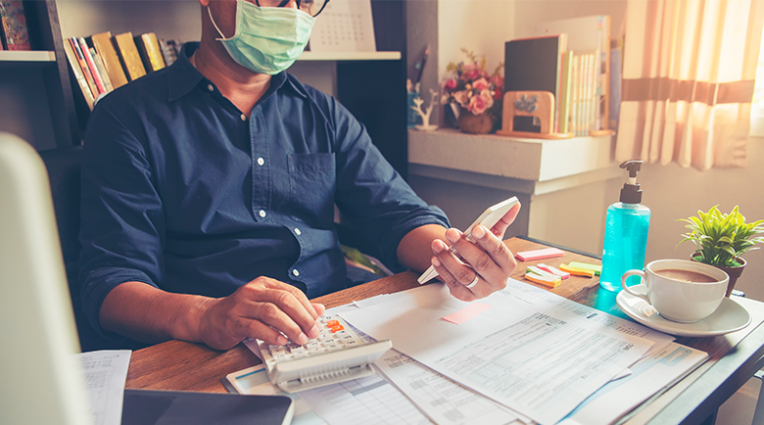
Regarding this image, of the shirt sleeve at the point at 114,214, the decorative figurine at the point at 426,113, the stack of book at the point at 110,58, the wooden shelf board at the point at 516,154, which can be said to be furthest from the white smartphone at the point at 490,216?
the decorative figurine at the point at 426,113

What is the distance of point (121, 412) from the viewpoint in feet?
1.55

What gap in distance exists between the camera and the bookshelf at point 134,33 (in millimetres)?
1141

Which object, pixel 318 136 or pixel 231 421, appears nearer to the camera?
pixel 231 421

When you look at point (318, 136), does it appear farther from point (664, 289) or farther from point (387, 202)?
point (664, 289)

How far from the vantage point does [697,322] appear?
653 mm

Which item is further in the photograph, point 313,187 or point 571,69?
A: point 571,69

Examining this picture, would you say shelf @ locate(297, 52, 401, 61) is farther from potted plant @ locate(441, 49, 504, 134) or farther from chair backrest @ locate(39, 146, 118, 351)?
chair backrest @ locate(39, 146, 118, 351)

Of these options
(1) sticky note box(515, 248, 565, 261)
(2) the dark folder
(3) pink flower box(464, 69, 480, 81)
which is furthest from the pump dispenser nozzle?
(3) pink flower box(464, 69, 480, 81)

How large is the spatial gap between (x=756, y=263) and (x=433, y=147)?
1.10 meters

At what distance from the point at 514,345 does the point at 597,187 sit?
4.80ft

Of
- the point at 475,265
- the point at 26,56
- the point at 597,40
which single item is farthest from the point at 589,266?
the point at 26,56

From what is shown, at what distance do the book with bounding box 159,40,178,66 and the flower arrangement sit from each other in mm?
949

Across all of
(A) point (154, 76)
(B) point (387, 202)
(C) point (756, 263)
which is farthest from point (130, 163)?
(C) point (756, 263)

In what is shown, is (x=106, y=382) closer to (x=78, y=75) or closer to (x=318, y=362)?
(x=318, y=362)
